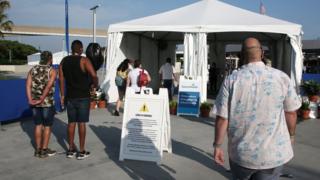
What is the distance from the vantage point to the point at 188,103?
38.8 feet

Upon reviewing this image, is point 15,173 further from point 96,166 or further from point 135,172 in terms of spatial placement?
point 135,172

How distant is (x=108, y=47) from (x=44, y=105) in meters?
7.67

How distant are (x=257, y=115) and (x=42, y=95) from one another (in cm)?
431

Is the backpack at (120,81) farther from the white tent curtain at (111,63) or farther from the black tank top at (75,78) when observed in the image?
the black tank top at (75,78)

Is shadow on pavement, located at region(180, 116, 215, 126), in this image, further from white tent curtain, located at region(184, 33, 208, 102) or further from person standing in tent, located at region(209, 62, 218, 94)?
person standing in tent, located at region(209, 62, 218, 94)

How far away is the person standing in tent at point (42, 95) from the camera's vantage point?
6683 millimetres

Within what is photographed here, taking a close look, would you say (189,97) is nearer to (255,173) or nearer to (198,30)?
(198,30)

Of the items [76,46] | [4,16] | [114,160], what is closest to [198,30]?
[76,46]

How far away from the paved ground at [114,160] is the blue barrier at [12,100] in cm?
36

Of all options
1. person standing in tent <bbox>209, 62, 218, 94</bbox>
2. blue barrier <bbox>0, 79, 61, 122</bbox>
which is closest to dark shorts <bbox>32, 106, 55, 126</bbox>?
blue barrier <bbox>0, 79, 61, 122</bbox>

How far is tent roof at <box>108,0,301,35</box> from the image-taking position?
12.8 meters

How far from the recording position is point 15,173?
5945 mm

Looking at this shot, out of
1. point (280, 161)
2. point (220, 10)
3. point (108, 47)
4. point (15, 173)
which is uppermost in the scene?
point (220, 10)

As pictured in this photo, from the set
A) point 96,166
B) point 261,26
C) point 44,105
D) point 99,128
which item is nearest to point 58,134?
point 99,128
